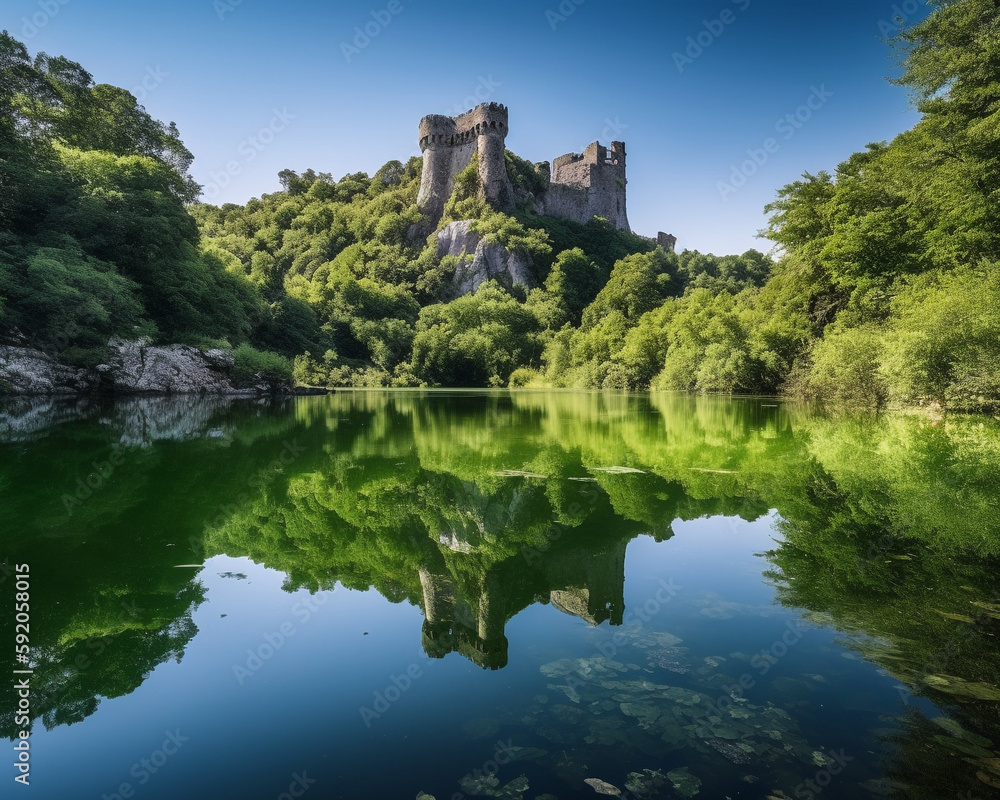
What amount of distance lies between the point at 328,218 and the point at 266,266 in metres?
15.1

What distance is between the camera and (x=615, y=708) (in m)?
2.86

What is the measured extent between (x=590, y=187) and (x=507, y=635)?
92.8 m

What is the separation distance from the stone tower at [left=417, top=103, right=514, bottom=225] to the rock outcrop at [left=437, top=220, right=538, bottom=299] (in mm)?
5837

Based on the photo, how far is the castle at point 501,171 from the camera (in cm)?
7306

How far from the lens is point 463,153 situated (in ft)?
254

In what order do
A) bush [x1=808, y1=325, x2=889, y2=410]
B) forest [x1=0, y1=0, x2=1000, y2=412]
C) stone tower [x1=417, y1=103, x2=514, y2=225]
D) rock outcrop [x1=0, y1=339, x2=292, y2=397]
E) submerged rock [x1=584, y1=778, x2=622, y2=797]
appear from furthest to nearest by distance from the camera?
stone tower [x1=417, y1=103, x2=514, y2=225], rock outcrop [x1=0, y1=339, x2=292, y2=397], bush [x1=808, y1=325, x2=889, y2=410], forest [x1=0, y1=0, x2=1000, y2=412], submerged rock [x1=584, y1=778, x2=622, y2=797]

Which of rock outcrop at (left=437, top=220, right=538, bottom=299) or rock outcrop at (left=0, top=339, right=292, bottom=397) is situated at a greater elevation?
rock outcrop at (left=437, top=220, right=538, bottom=299)

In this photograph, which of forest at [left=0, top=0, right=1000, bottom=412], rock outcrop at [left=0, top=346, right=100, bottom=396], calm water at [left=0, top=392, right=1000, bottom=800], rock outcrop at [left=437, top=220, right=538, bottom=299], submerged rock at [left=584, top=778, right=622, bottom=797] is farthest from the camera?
rock outcrop at [left=437, top=220, right=538, bottom=299]

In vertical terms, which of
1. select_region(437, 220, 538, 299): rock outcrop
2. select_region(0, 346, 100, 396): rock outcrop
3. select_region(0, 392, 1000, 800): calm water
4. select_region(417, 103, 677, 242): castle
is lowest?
select_region(0, 392, 1000, 800): calm water

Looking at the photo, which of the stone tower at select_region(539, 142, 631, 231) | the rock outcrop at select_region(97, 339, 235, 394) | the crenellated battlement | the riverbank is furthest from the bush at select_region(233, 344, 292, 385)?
the stone tower at select_region(539, 142, 631, 231)

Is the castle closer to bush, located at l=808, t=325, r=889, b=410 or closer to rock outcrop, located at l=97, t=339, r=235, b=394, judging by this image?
rock outcrop, located at l=97, t=339, r=235, b=394

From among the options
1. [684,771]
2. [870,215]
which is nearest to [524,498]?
[684,771]

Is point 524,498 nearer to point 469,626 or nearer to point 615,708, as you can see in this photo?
point 469,626

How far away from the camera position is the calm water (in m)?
2.42
